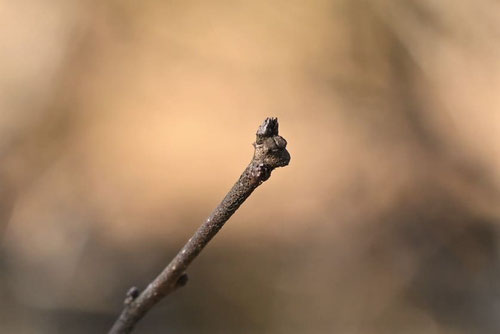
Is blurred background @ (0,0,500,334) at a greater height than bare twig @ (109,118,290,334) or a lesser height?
greater

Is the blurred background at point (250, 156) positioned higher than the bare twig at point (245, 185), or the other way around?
the blurred background at point (250, 156)

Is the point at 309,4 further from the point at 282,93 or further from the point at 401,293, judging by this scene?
the point at 401,293

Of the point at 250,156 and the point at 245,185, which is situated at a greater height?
the point at 250,156

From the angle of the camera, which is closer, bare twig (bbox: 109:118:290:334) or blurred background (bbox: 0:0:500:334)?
bare twig (bbox: 109:118:290:334)

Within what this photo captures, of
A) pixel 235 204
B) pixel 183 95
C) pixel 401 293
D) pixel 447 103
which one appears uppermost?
pixel 447 103

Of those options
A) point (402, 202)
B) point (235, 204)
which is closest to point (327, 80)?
point (402, 202)

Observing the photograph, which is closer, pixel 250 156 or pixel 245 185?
pixel 245 185

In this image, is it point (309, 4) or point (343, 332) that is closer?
point (343, 332)

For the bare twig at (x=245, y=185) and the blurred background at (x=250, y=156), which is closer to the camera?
the bare twig at (x=245, y=185)
